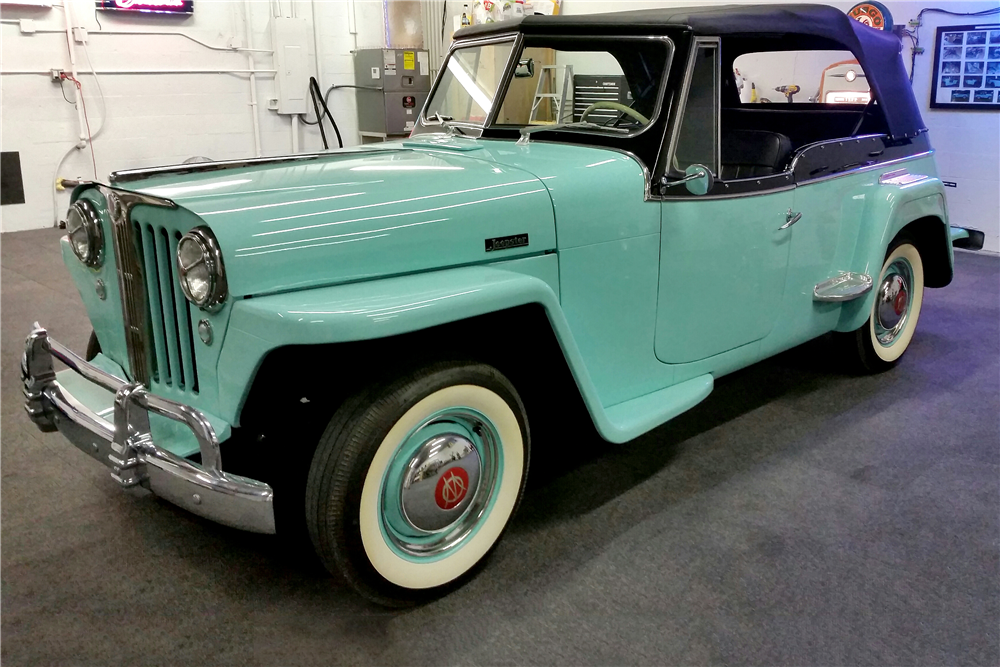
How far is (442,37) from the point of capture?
9.47 meters

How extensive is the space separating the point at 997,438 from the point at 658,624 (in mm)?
1841

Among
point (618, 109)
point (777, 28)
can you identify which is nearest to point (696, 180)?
point (618, 109)

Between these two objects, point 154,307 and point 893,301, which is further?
point 893,301

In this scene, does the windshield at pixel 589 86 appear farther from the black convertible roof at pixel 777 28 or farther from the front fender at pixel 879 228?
the front fender at pixel 879 228

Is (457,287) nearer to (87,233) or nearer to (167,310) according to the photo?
(167,310)

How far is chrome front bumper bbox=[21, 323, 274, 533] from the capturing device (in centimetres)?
168

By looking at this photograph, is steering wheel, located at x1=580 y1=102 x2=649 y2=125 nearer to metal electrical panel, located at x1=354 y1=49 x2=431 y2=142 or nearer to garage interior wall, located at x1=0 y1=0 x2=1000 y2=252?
garage interior wall, located at x1=0 y1=0 x2=1000 y2=252

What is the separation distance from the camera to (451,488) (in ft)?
6.52

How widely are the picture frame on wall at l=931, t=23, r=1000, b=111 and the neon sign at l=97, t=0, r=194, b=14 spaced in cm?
707

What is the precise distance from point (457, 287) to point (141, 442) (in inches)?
32.3

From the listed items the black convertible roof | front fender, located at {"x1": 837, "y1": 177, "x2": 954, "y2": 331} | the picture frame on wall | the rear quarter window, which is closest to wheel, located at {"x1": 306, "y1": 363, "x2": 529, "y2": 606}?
the black convertible roof

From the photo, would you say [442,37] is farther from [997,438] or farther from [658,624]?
[658,624]

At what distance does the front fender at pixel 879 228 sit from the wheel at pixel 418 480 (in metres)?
1.86

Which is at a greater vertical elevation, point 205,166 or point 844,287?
point 205,166
